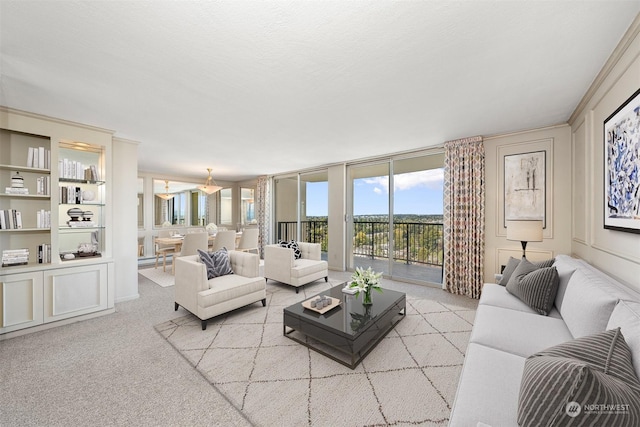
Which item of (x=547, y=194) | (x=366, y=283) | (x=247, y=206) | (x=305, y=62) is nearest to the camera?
(x=305, y=62)

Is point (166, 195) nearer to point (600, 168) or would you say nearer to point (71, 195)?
point (71, 195)

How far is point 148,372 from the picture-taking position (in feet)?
6.53

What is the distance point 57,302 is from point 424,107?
15.8 feet

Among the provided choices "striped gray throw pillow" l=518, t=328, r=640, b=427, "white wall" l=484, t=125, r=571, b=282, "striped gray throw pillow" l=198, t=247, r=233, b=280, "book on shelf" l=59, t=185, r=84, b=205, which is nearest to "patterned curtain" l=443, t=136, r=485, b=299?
"white wall" l=484, t=125, r=571, b=282

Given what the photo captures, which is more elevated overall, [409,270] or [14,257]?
[14,257]

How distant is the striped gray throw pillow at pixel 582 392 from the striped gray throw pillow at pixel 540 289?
129 centimetres

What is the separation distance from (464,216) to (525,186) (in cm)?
89

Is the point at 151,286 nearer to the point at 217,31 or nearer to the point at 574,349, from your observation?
the point at 217,31

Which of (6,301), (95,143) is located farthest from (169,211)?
(6,301)

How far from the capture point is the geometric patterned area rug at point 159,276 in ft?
14.9

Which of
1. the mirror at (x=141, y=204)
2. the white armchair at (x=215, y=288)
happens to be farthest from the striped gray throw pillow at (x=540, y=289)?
the mirror at (x=141, y=204)

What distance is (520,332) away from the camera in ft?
5.76

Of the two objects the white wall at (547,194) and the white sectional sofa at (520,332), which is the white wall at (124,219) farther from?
the white wall at (547,194)

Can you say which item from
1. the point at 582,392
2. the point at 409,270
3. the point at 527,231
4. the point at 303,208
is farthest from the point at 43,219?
the point at 409,270
